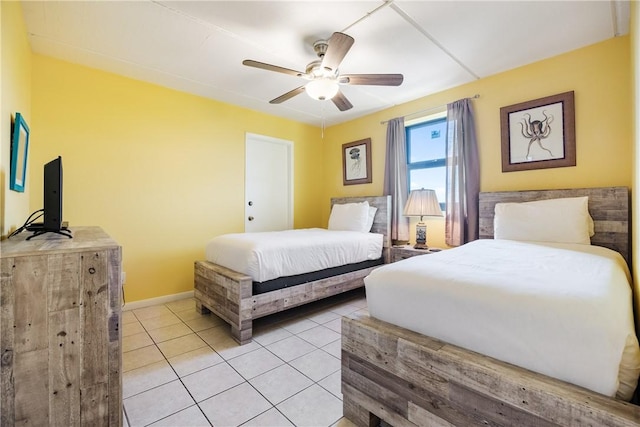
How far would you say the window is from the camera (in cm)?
354

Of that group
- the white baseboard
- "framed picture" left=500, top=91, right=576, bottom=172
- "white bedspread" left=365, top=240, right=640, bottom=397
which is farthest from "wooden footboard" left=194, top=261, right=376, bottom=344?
"framed picture" left=500, top=91, right=576, bottom=172

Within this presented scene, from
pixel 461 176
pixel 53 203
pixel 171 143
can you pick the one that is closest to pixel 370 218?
pixel 461 176

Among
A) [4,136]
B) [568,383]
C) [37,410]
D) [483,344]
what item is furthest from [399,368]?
[4,136]

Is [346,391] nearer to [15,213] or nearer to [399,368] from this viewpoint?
[399,368]

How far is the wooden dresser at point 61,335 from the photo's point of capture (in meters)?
1.02

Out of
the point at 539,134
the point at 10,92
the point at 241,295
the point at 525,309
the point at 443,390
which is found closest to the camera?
the point at 525,309

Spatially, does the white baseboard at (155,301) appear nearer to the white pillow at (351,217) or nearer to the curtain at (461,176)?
the white pillow at (351,217)

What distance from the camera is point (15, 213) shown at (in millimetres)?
1980

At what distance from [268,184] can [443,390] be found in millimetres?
3755

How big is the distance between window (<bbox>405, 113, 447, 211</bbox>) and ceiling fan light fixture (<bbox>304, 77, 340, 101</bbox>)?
1799 millimetres

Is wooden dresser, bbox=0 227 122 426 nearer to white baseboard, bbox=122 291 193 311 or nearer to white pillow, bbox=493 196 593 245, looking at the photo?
white baseboard, bbox=122 291 193 311

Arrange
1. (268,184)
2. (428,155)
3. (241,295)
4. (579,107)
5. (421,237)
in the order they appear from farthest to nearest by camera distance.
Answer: (268,184) → (428,155) → (421,237) → (579,107) → (241,295)

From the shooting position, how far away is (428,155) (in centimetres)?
369

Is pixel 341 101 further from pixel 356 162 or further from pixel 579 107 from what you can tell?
pixel 579 107
